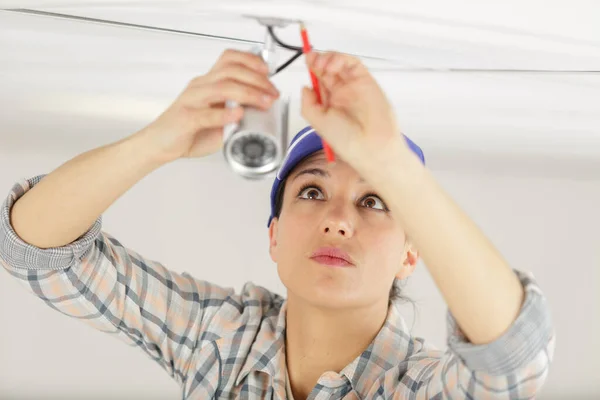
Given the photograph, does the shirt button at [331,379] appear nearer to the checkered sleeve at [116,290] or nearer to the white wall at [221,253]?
the checkered sleeve at [116,290]

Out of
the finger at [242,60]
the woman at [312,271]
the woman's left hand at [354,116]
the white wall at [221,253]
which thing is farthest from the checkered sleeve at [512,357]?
the white wall at [221,253]

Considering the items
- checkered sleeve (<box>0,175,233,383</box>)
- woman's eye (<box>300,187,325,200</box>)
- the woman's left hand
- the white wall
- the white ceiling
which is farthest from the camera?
the white wall

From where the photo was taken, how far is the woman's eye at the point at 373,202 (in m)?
0.99

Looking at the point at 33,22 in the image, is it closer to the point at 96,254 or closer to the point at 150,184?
the point at 96,254

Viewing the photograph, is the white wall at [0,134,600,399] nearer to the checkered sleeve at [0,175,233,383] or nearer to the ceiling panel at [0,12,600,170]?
the ceiling panel at [0,12,600,170]

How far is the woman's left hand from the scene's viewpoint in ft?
2.18

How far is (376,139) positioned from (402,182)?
0.04 meters

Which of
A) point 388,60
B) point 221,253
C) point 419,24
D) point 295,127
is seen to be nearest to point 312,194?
point 388,60

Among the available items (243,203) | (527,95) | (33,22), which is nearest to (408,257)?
(527,95)

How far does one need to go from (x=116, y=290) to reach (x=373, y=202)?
1.09 feet

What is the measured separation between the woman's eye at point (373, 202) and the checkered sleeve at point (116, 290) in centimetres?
24

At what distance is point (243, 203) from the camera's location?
1.79 meters

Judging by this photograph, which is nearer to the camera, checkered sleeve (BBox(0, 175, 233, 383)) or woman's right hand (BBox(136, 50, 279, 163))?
woman's right hand (BBox(136, 50, 279, 163))

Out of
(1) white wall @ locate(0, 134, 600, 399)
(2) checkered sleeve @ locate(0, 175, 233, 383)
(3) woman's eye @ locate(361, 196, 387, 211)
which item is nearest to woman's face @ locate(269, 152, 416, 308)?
(3) woman's eye @ locate(361, 196, 387, 211)
